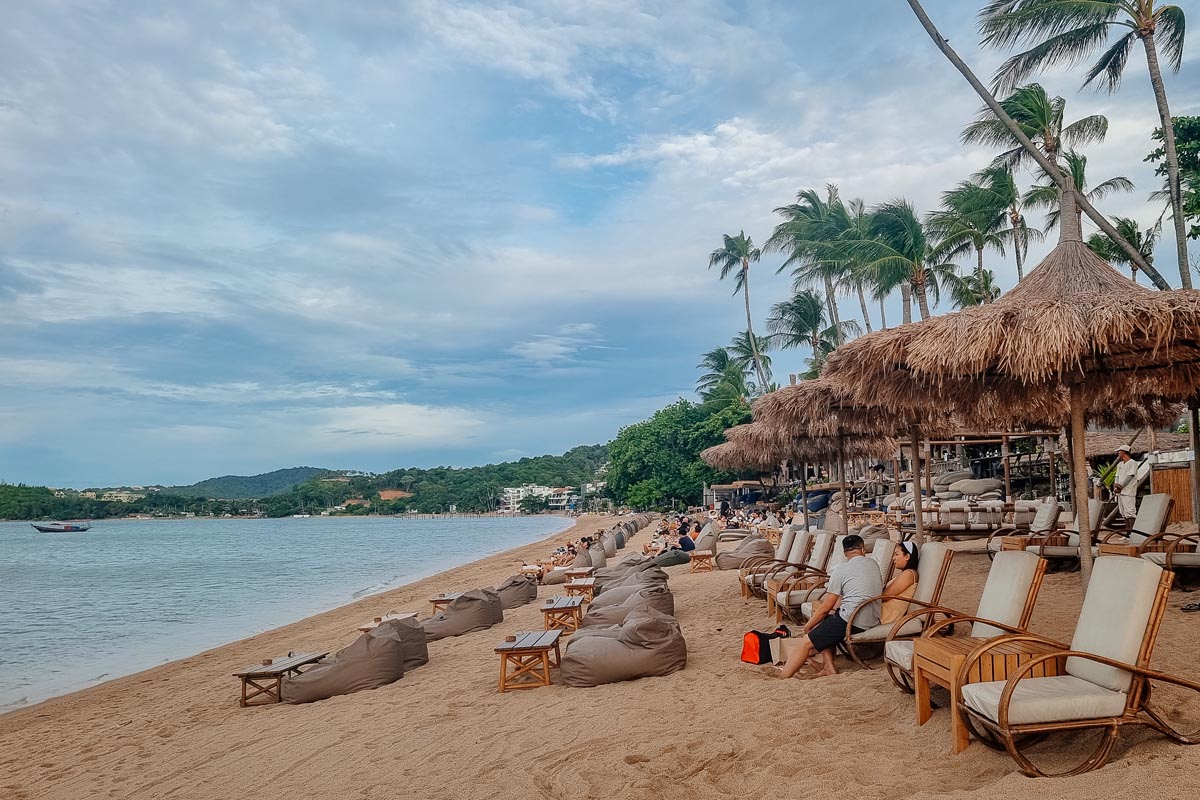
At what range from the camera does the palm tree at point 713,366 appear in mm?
52969

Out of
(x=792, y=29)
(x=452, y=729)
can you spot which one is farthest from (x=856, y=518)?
(x=452, y=729)

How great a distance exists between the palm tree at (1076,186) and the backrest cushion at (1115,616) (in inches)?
752

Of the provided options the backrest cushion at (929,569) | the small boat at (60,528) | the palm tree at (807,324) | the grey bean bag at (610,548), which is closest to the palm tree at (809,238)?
the palm tree at (807,324)

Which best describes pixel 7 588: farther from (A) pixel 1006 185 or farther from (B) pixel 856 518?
(A) pixel 1006 185

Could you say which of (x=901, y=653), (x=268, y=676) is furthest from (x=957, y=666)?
(x=268, y=676)

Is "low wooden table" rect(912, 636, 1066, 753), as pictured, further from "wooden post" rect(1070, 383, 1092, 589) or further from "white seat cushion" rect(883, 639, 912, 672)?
"wooden post" rect(1070, 383, 1092, 589)

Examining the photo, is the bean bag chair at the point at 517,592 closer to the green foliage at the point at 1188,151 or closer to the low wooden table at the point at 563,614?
the low wooden table at the point at 563,614

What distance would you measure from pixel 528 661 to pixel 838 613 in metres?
2.39

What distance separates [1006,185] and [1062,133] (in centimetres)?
411

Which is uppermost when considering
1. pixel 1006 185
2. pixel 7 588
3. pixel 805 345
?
pixel 1006 185

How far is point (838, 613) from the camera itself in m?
5.51

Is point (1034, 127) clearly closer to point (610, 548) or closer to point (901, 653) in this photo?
point (610, 548)

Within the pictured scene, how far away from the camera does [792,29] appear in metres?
12.0

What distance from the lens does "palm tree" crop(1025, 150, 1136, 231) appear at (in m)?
20.3
